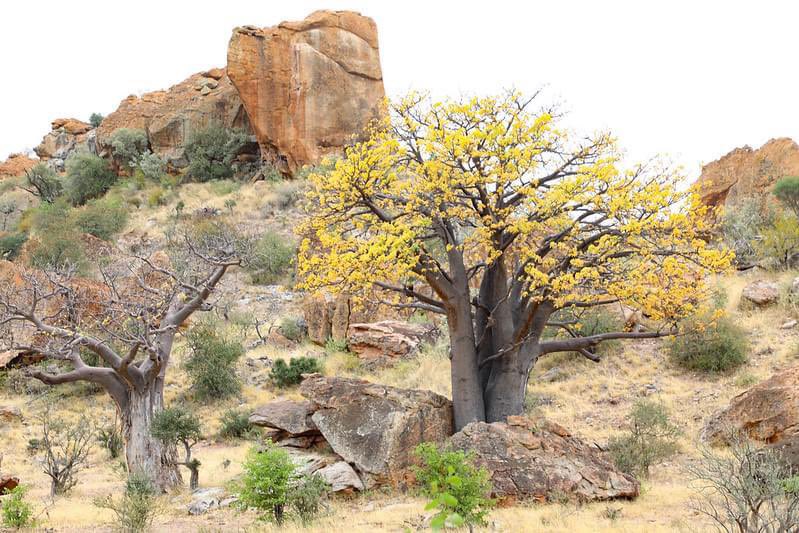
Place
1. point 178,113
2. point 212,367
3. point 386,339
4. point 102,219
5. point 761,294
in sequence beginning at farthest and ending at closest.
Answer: point 178,113, point 102,219, point 386,339, point 212,367, point 761,294

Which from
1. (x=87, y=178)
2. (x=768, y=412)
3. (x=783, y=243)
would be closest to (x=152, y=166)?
(x=87, y=178)

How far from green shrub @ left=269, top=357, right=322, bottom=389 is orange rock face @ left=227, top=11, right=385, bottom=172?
1530cm

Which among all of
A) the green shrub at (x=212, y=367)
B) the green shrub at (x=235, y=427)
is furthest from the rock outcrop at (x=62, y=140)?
the green shrub at (x=235, y=427)

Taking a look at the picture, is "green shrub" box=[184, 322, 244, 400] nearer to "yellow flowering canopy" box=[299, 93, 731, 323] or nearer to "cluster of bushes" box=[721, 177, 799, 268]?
"yellow flowering canopy" box=[299, 93, 731, 323]

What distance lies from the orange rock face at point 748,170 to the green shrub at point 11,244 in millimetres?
29358

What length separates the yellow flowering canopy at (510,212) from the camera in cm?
969

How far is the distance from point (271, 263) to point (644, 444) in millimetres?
18390

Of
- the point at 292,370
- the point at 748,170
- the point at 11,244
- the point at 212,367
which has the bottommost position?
the point at 292,370

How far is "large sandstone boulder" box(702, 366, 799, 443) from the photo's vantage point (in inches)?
375

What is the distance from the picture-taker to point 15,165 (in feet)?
164

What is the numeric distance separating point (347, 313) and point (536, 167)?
1091cm

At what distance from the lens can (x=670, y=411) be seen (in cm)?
1341

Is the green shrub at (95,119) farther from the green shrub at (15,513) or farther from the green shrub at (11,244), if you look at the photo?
the green shrub at (15,513)

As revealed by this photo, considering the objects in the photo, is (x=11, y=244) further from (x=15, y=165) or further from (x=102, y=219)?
(x=15, y=165)
